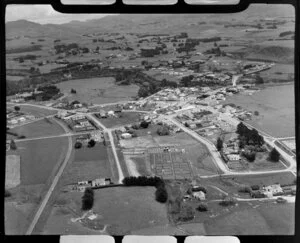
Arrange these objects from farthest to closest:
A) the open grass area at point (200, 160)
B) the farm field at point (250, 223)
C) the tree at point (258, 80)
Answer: the tree at point (258, 80), the open grass area at point (200, 160), the farm field at point (250, 223)

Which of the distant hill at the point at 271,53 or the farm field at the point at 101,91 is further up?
the distant hill at the point at 271,53

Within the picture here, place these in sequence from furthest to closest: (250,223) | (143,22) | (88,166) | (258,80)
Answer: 1. (258,80)
2. (143,22)
3. (88,166)
4. (250,223)

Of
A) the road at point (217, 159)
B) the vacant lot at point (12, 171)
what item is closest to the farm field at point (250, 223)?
the road at point (217, 159)

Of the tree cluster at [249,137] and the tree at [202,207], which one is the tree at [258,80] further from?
the tree at [202,207]

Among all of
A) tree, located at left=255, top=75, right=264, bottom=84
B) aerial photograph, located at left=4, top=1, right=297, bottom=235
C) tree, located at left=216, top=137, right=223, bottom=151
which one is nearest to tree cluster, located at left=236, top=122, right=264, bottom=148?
aerial photograph, located at left=4, top=1, right=297, bottom=235

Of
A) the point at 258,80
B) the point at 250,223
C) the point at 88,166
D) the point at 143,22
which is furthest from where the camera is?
the point at 258,80

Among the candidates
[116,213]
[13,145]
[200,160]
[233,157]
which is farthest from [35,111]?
[233,157]

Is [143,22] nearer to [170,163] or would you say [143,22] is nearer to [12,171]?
[170,163]
